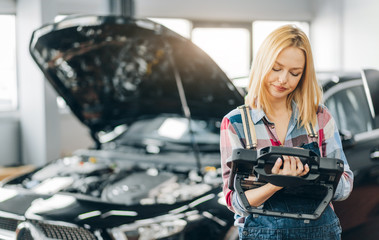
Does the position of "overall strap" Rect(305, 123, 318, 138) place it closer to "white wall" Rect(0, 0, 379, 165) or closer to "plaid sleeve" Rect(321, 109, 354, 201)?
"plaid sleeve" Rect(321, 109, 354, 201)

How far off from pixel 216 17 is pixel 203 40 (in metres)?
0.42

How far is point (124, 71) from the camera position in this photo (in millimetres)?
2811

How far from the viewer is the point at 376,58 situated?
804cm

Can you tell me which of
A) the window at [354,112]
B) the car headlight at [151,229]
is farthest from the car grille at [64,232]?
the window at [354,112]

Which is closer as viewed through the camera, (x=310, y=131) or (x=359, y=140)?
(x=310, y=131)

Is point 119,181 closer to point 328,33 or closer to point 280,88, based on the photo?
point 280,88

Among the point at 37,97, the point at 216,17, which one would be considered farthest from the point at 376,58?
the point at 37,97

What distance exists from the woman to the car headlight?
0.78 meters

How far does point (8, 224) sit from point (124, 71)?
99 cm

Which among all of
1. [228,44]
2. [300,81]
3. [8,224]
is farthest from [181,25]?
[300,81]

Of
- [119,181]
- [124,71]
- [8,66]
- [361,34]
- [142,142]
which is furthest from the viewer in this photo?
[361,34]

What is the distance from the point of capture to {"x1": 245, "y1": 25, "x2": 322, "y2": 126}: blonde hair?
4.27ft

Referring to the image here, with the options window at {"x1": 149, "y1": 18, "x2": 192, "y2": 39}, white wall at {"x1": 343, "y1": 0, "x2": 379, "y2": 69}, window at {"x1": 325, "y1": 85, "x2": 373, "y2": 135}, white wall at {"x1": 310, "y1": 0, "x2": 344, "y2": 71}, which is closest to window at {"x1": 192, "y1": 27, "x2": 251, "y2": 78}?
window at {"x1": 149, "y1": 18, "x2": 192, "y2": 39}

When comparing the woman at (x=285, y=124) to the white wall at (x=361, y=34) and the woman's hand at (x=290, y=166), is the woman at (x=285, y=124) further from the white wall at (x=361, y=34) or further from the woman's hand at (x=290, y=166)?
the white wall at (x=361, y=34)
